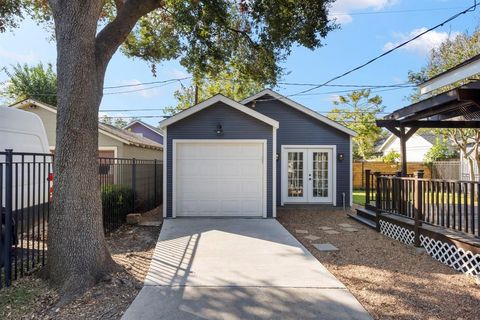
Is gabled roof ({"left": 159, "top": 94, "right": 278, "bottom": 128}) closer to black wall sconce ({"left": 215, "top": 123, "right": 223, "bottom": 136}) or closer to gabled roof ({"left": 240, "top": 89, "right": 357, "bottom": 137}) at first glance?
black wall sconce ({"left": 215, "top": 123, "right": 223, "bottom": 136})

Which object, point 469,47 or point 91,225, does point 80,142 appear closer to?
point 91,225

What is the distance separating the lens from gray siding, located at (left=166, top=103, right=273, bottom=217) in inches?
376

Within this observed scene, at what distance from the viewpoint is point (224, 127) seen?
9.63 m

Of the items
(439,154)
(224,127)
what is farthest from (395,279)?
(439,154)

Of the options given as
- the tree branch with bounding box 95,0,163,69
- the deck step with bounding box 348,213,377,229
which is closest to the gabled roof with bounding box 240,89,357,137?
the deck step with bounding box 348,213,377,229

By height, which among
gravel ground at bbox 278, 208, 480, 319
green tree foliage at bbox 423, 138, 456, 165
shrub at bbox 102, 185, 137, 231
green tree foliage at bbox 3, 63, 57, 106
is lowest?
gravel ground at bbox 278, 208, 480, 319

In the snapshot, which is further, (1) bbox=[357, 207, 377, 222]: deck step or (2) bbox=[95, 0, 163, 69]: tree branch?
(1) bbox=[357, 207, 377, 222]: deck step

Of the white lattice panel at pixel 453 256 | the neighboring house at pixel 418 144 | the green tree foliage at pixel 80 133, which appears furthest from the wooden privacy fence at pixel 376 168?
the green tree foliage at pixel 80 133

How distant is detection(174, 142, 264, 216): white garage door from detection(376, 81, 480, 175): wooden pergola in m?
3.73

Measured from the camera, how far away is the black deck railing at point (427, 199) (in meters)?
5.54

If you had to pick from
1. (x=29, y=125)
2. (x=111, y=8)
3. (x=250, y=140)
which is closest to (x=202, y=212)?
(x=250, y=140)

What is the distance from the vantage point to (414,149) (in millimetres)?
29203

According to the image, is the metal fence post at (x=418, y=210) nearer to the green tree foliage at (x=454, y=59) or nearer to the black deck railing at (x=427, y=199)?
the black deck railing at (x=427, y=199)

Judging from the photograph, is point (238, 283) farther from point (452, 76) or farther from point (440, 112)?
point (440, 112)
